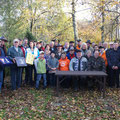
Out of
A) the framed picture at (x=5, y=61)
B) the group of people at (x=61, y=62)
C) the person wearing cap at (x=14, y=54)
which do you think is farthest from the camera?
the group of people at (x=61, y=62)

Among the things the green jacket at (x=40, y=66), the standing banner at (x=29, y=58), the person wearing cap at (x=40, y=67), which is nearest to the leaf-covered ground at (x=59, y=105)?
→ the person wearing cap at (x=40, y=67)

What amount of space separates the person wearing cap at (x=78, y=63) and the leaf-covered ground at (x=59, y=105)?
3.24 feet

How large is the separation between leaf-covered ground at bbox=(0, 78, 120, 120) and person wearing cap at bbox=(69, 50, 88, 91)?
988mm

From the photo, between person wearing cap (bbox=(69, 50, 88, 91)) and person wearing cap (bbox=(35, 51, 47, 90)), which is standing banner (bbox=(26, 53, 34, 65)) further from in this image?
person wearing cap (bbox=(69, 50, 88, 91))

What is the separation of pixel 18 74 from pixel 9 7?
16210mm

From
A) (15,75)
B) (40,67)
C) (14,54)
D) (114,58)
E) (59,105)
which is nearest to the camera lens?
(59,105)

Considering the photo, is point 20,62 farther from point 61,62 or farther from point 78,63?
point 78,63

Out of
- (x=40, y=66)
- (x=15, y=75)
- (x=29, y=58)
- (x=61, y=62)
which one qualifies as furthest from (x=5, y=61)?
(x=61, y=62)

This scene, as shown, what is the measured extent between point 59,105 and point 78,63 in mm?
2411

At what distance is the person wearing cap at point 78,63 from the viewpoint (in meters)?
7.24

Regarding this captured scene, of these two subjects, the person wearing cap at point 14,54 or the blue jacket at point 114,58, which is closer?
the person wearing cap at point 14,54

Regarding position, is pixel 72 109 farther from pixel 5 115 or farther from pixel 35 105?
pixel 5 115

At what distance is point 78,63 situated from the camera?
7289 mm

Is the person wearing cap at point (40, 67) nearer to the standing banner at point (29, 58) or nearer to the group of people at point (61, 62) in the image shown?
the group of people at point (61, 62)
